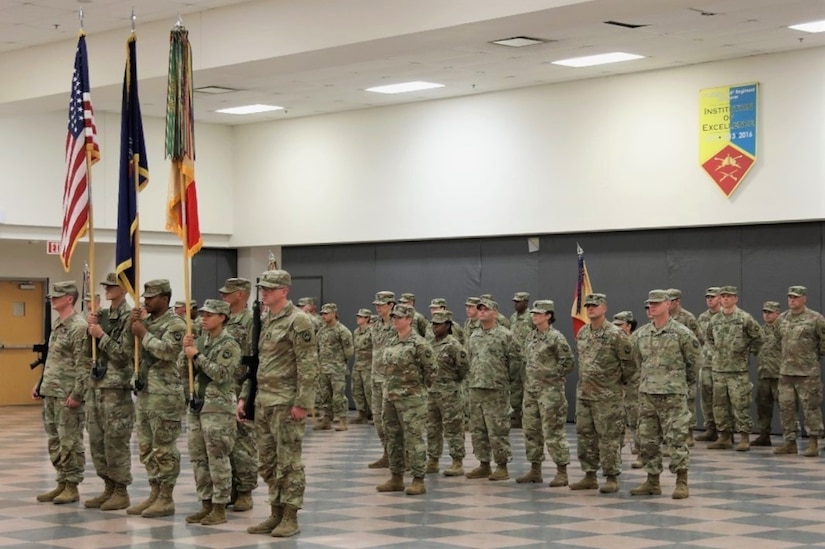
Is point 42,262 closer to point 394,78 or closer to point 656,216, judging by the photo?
point 394,78

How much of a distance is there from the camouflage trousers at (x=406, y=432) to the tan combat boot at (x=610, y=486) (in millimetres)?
1662

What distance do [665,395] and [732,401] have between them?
479cm

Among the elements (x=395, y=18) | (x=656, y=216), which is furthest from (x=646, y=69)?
(x=395, y=18)

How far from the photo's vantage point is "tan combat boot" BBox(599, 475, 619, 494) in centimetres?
1237

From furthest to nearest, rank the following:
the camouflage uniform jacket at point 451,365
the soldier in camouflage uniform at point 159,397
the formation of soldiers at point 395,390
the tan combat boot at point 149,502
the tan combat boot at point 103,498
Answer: the camouflage uniform jacket at point 451,365 → the tan combat boot at point 103,498 → the tan combat boot at point 149,502 → the soldier in camouflage uniform at point 159,397 → the formation of soldiers at point 395,390

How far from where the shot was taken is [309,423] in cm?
2073

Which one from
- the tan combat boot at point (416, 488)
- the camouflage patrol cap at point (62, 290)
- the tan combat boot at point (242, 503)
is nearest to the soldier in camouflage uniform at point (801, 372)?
the tan combat boot at point (416, 488)

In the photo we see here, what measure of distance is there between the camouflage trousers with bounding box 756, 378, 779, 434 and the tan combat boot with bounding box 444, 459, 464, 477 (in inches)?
189

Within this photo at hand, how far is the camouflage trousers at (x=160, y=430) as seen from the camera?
1062cm

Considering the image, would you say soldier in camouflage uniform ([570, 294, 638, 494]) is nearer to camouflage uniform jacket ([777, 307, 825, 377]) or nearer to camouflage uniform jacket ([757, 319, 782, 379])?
camouflage uniform jacket ([777, 307, 825, 377])

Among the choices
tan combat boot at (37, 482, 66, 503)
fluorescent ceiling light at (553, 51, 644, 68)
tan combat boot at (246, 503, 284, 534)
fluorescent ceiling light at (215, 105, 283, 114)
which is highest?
fluorescent ceiling light at (553, 51, 644, 68)

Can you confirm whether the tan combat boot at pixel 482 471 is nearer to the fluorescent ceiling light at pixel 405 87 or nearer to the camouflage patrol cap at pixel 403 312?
the camouflage patrol cap at pixel 403 312

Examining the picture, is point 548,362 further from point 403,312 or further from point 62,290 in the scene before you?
point 62,290

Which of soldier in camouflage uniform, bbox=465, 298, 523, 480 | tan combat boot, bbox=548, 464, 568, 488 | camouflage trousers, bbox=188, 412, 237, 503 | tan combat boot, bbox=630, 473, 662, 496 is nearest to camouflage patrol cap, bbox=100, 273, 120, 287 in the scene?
camouflage trousers, bbox=188, 412, 237, 503
